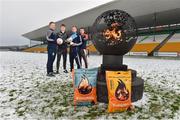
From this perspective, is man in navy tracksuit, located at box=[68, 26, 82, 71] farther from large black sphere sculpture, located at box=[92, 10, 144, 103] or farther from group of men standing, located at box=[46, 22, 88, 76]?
large black sphere sculpture, located at box=[92, 10, 144, 103]

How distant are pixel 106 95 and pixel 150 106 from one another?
0.90 metres

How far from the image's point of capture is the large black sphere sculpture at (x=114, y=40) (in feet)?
14.1

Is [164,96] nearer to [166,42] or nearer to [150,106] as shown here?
[150,106]

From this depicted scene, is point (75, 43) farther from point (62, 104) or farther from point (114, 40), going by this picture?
point (62, 104)

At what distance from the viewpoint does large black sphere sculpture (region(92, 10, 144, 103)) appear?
430 centimetres

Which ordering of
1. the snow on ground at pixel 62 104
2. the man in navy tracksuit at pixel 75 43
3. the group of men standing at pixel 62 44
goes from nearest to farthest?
the snow on ground at pixel 62 104, the group of men standing at pixel 62 44, the man in navy tracksuit at pixel 75 43

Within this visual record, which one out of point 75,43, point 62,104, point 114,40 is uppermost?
point 75,43

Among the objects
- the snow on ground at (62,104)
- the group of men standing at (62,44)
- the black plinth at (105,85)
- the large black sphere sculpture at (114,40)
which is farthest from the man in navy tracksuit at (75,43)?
the black plinth at (105,85)

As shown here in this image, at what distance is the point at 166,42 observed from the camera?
79.8 ft

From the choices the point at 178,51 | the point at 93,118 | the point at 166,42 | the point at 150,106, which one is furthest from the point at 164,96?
the point at 166,42

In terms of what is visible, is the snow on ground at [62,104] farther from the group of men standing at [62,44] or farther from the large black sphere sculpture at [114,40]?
the group of men standing at [62,44]

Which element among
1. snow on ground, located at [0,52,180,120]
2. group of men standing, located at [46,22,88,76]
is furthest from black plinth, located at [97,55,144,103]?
group of men standing, located at [46,22,88,76]

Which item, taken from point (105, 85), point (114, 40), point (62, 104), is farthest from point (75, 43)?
point (62, 104)

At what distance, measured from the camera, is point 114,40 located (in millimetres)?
4406
